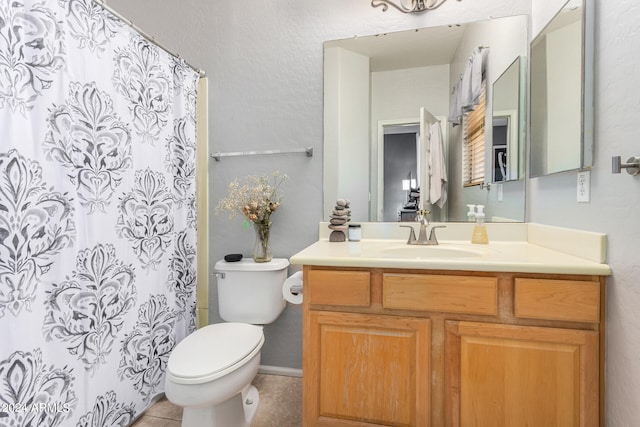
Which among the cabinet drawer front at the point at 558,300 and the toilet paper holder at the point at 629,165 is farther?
the cabinet drawer front at the point at 558,300

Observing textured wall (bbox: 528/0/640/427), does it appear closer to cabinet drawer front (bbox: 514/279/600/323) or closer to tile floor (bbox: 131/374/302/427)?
cabinet drawer front (bbox: 514/279/600/323)

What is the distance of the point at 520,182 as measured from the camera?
1.61 meters

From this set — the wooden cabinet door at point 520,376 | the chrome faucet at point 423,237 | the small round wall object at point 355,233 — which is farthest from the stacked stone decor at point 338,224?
the wooden cabinet door at point 520,376

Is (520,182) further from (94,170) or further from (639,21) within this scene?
(94,170)

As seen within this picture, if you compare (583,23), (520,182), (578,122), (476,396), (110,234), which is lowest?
→ (476,396)

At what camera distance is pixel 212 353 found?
4.38 feet

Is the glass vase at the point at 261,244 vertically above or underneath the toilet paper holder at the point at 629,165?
underneath

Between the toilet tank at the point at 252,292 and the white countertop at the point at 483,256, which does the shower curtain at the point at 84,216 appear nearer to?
the toilet tank at the point at 252,292

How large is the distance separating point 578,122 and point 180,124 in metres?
1.91

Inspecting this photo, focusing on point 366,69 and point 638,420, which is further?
point 366,69

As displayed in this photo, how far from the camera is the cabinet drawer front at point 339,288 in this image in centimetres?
120

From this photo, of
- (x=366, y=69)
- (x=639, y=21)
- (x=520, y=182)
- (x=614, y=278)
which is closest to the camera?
(x=639, y=21)

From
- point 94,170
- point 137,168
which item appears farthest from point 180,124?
point 94,170

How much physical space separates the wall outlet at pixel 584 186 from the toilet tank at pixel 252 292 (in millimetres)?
1395
